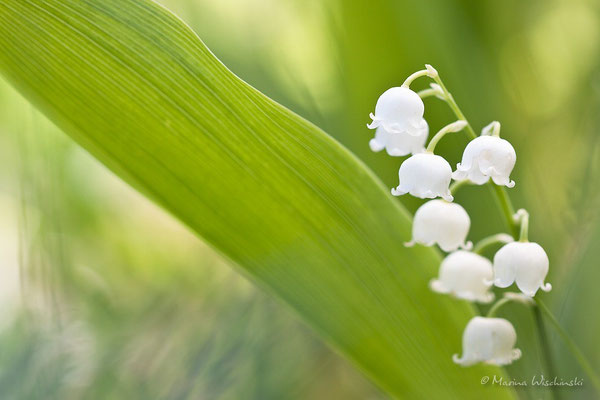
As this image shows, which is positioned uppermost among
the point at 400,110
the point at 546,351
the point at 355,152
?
the point at 355,152

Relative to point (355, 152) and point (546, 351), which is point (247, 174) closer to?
point (546, 351)

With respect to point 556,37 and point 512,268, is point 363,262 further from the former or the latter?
point 556,37

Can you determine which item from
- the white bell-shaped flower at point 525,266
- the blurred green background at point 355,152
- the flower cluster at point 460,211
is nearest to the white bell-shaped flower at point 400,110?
the flower cluster at point 460,211

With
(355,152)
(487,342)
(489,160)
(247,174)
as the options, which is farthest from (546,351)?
(355,152)

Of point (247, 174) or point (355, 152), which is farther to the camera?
point (355, 152)

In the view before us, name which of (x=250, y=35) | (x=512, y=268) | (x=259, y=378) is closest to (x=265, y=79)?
(x=250, y=35)
